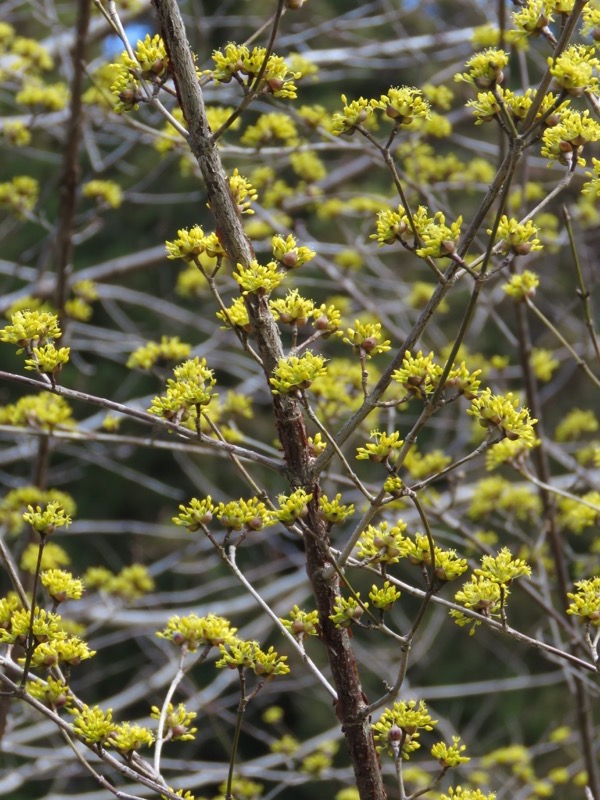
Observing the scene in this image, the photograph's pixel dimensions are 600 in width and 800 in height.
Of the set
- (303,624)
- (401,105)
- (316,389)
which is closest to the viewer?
(401,105)

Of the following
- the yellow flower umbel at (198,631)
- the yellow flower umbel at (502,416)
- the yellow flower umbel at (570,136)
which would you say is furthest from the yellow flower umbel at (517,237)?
the yellow flower umbel at (198,631)

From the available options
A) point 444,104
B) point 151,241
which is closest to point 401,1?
point 151,241

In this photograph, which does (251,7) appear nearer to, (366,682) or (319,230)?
(319,230)

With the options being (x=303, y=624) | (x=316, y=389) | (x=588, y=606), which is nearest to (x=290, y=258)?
(x=303, y=624)

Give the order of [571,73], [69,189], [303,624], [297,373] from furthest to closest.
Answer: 1. [69,189]
2. [303,624]
3. [297,373]
4. [571,73]

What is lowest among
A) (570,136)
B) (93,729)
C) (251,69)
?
(93,729)

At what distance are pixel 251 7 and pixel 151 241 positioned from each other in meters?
3.81

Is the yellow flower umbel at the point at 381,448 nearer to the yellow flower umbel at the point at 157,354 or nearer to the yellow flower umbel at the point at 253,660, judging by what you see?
the yellow flower umbel at the point at 253,660

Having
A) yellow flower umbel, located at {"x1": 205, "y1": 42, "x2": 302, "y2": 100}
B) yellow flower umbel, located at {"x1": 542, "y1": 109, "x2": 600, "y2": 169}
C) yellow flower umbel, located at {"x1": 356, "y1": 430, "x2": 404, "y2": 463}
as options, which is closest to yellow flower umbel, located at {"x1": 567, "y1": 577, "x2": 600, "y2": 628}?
yellow flower umbel, located at {"x1": 356, "y1": 430, "x2": 404, "y2": 463}

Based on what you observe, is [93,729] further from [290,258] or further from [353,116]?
[353,116]

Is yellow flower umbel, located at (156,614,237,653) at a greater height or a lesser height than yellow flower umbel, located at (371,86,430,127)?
lesser

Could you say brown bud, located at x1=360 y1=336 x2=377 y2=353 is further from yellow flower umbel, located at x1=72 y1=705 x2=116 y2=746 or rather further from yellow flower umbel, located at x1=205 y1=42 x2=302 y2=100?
yellow flower umbel, located at x1=72 y1=705 x2=116 y2=746

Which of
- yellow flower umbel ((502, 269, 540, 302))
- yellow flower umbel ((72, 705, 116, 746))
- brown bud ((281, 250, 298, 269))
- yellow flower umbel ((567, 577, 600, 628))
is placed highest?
yellow flower umbel ((502, 269, 540, 302))

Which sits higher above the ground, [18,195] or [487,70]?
[18,195]
